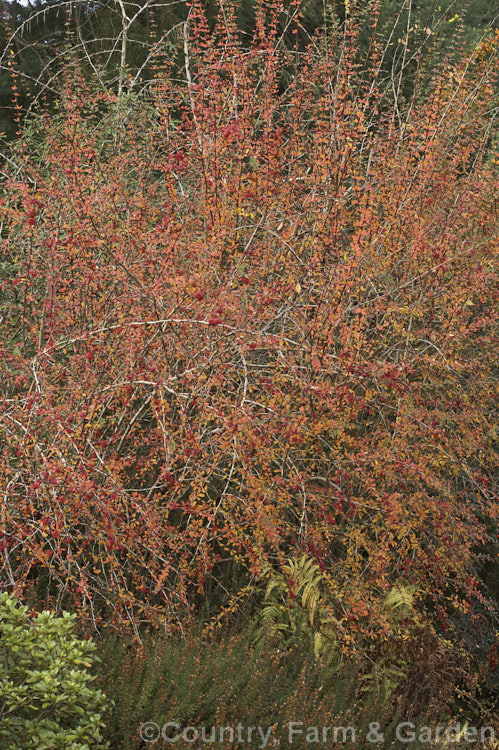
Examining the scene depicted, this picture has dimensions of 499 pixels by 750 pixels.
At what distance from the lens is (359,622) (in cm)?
493

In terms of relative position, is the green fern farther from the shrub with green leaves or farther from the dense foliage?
the shrub with green leaves

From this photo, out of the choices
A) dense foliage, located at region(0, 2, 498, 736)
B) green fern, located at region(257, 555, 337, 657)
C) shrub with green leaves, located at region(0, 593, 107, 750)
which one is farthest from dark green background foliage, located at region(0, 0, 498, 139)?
shrub with green leaves, located at region(0, 593, 107, 750)

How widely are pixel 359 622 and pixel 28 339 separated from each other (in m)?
2.94

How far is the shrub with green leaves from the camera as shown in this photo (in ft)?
8.61

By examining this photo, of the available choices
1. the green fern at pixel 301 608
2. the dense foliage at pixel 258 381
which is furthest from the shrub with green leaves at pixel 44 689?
the green fern at pixel 301 608

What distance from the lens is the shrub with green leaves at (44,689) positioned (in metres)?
2.62

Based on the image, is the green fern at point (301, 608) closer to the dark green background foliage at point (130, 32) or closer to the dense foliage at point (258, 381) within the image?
the dense foliage at point (258, 381)

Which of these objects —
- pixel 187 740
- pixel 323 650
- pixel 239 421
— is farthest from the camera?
pixel 323 650

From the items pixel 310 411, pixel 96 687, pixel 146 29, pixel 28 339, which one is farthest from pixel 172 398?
pixel 146 29

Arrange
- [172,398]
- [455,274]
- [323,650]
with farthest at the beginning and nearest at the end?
1. [455,274]
2. [172,398]
3. [323,650]

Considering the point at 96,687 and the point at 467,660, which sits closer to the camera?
the point at 96,687

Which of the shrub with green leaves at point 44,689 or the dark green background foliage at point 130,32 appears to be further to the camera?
the dark green background foliage at point 130,32

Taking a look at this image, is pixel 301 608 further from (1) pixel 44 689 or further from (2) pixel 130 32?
(2) pixel 130 32

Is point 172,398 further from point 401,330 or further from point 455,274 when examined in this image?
point 455,274
